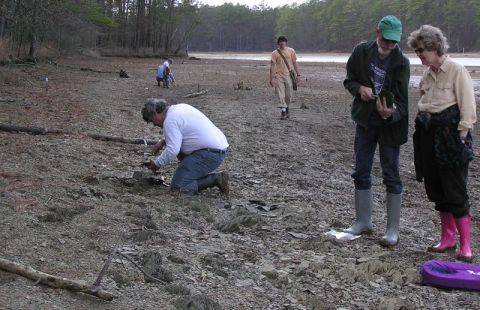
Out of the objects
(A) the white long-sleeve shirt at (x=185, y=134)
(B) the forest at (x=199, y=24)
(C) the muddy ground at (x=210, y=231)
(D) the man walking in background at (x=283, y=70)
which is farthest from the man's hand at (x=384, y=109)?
(B) the forest at (x=199, y=24)

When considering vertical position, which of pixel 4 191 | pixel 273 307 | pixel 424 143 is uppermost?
pixel 424 143

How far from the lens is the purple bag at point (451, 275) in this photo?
175 inches

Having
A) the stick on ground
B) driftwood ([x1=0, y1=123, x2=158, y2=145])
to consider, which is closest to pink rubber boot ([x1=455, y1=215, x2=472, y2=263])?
the stick on ground

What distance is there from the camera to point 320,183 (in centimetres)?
777

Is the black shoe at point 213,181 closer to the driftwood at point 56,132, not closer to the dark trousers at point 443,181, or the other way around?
the dark trousers at point 443,181

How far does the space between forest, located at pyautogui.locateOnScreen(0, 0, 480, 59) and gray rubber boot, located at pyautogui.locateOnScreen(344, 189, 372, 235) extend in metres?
13.7

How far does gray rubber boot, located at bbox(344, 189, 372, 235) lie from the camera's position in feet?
18.0

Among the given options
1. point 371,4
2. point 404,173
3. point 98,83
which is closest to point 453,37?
point 371,4

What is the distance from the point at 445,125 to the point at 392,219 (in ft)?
3.30

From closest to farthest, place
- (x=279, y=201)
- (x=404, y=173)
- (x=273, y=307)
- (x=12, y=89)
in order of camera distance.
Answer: (x=273, y=307) → (x=279, y=201) → (x=404, y=173) → (x=12, y=89)

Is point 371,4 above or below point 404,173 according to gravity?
above

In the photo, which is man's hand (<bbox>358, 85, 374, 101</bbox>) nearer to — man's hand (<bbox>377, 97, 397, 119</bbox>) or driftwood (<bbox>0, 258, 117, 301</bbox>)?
man's hand (<bbox>377, 97, 397, 119</bbox>)

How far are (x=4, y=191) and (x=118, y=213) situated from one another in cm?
107

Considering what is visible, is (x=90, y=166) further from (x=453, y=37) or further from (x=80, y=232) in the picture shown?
(x=453, y=37)
